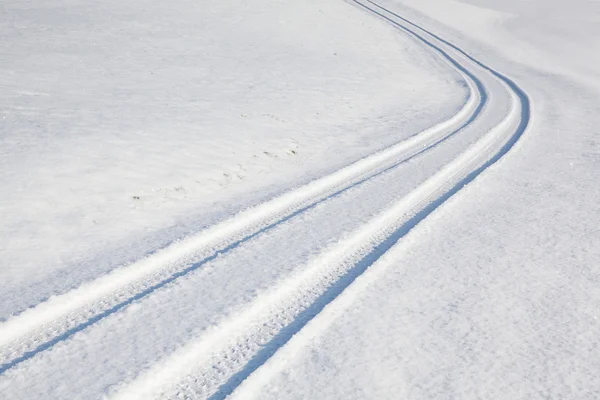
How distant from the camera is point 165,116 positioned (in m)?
9.05

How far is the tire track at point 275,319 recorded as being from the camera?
3502 millimetres

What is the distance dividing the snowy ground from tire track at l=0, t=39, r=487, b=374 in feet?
0.07

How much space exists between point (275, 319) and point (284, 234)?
1471 millimetres

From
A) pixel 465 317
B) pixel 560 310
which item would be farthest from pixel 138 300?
pixel 560 310

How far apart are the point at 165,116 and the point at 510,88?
9.06m

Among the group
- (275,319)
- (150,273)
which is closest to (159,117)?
(150,273)

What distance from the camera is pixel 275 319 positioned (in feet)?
13.8

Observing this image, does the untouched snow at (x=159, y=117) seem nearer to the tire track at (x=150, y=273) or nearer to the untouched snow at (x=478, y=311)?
the tire track at (x=150, y=273)

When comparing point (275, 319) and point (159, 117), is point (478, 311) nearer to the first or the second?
point (275, 319)

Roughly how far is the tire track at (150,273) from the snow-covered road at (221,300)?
0.03 feet

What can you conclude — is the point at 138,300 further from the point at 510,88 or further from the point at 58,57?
the point at 510,88

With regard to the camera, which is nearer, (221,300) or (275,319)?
(275,319)

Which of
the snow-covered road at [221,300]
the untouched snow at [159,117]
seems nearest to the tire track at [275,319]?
the snow-covered road at [221,300]

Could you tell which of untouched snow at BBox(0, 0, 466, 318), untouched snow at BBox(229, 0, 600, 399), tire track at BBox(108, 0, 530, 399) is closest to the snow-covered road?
tire track at BBox(108, 0, 530, 399)
